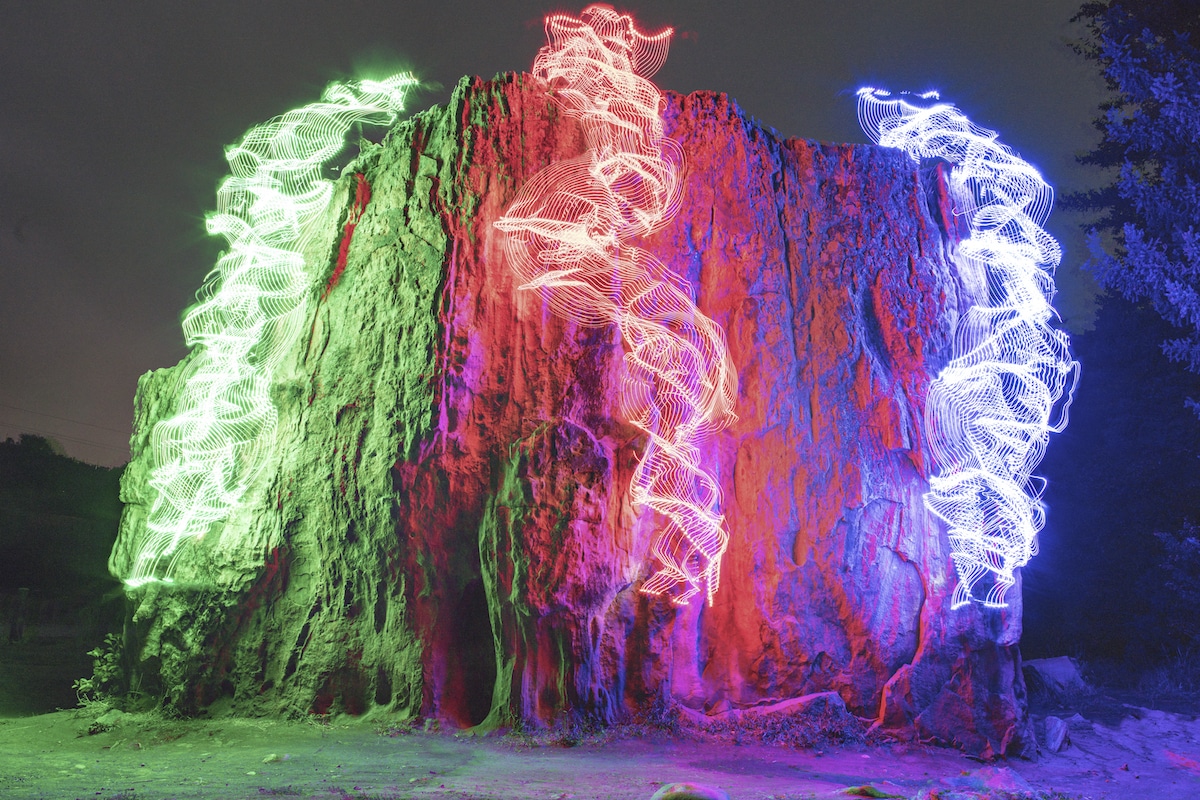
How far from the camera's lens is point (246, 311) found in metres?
9.71

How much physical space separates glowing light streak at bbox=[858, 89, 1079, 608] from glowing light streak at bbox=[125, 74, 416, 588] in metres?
6.62

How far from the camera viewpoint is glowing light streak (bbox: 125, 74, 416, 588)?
9195 mm

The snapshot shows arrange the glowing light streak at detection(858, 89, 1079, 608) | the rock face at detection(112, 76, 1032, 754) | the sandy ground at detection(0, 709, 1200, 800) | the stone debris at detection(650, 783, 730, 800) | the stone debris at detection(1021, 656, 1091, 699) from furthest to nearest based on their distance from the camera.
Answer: the stone debris at detection(1021, 656, 1091, 699), the glowing light streak at detection(858, 89, 1079, 608), the rock face at detection(112, 76, 1032, 754), the sandy ground at detection(0, 709, 1200, 800), the stone debris at detection(650, 783, 730, 800)

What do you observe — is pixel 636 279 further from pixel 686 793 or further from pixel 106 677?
pixel 106 677

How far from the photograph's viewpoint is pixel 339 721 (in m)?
8.20

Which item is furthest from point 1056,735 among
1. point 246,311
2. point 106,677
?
point 106,677

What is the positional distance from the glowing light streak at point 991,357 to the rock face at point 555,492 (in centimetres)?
28

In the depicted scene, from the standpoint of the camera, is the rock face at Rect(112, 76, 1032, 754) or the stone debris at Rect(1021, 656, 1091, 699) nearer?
the rock face at Rect(112, 76, 1032, 754)

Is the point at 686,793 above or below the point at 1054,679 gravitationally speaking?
below

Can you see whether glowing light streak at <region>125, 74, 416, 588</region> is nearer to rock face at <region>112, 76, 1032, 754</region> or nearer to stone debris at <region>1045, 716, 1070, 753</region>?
rock face at <region>112, 76, 1032, 754</region>

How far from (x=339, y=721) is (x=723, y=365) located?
5.39 metres

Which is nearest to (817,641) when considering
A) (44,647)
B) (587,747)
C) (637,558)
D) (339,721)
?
(637,558)

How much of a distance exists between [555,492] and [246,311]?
14.8 ft

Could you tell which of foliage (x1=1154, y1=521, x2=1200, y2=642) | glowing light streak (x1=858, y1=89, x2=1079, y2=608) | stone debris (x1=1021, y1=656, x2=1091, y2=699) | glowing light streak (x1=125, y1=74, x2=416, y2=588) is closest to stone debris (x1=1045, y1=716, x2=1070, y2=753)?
glowing light streak (x1=858, y1=89, x2=1079, y2=608)
